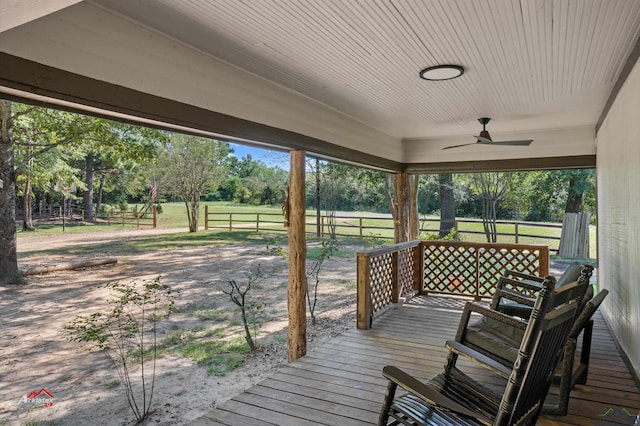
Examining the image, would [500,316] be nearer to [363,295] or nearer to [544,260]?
[363,295]

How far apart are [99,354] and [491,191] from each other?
1097cm

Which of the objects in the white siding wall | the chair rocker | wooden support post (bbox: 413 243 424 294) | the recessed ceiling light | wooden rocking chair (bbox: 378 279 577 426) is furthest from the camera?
wooden support post (bbox: 413 243 424 294)

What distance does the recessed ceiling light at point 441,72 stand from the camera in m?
2.93

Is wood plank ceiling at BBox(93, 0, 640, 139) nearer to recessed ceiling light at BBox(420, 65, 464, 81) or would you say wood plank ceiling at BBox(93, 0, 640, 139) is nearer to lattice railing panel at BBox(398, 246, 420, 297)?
recessed ceiling light at BBox(420, 65, 464, 81)

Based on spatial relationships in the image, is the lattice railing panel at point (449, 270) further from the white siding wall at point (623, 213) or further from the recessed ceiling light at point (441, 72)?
the recessed ceiling light at point (441, 72)

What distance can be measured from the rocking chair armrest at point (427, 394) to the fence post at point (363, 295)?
8.54 ft

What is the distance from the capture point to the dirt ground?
162 inches

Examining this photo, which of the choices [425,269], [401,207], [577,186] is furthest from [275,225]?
[577,186]

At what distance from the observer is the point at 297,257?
12.6ft

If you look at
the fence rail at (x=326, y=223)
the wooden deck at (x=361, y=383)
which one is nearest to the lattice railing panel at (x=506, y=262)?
the wooden deck at (x=361, y=383)

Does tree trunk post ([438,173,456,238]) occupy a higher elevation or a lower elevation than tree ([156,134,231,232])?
lower

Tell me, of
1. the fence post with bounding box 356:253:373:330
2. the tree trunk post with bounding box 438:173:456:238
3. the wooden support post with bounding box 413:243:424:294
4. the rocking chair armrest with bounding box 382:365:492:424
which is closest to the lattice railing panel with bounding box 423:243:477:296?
the wooden support post with bounding box 413:243:424:294

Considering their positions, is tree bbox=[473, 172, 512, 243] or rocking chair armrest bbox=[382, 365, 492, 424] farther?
tree bbox=[473, 172, 512, 243]

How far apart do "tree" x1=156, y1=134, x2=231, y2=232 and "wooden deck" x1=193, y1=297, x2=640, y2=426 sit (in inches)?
349
